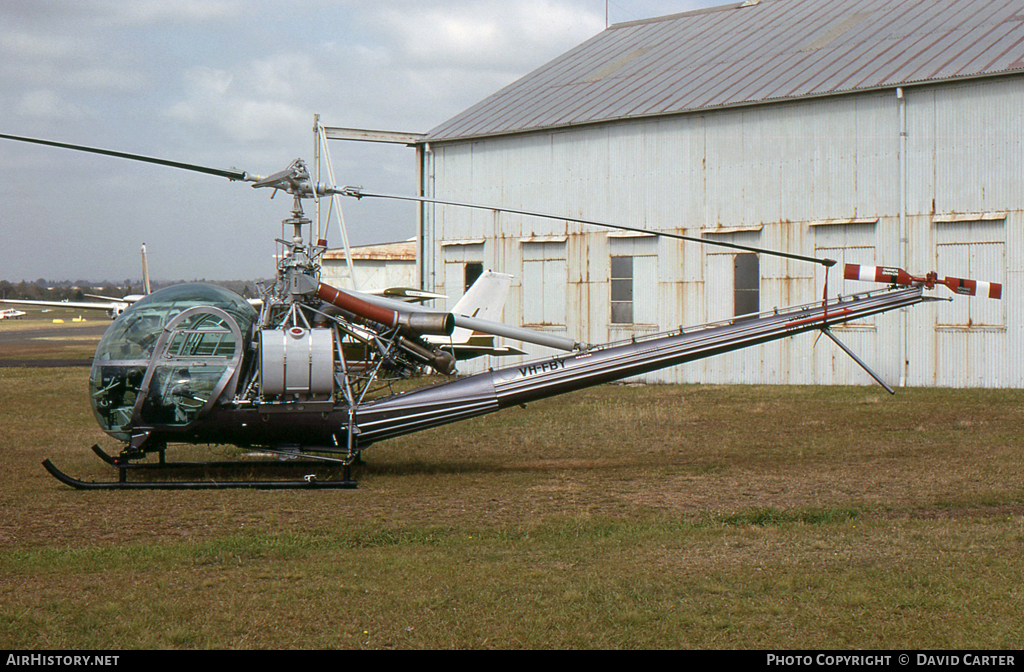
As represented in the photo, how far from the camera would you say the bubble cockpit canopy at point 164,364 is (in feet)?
34.9

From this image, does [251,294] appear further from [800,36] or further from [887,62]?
[800,36]

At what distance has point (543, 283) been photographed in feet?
90.5

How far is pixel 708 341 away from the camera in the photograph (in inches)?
459

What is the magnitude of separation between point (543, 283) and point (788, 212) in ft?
24.8

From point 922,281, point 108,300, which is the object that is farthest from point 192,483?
point 108,300

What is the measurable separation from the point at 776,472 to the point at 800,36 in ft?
60.2

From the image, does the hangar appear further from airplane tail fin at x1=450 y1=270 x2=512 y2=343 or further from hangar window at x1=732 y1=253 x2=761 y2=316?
airplane tail fin at x1=450 y1=270 x2=512 y2=343

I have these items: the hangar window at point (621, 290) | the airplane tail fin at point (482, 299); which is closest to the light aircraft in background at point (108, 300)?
the airplane tail fin at point (482, 299)

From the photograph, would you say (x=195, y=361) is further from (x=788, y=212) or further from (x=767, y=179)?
(x=767, y=179)

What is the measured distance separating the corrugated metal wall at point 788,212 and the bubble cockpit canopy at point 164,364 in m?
15.2

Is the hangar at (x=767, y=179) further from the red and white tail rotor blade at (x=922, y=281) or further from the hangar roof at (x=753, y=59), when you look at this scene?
the red and white tail rotor blade at (x=922, y=281)

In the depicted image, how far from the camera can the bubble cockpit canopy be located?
10625mm

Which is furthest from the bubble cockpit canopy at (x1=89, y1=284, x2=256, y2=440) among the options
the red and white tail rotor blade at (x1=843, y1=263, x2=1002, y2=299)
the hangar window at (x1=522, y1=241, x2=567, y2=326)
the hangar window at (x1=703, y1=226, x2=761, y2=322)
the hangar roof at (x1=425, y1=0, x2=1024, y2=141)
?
the hangar window at (x1=522, y1=241, x2=567, y2=326)
